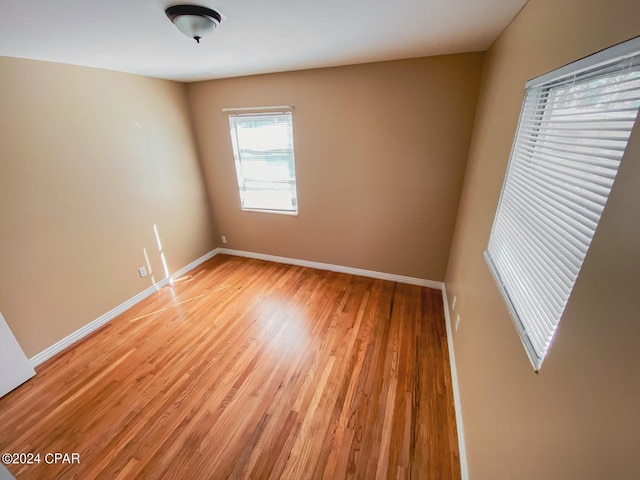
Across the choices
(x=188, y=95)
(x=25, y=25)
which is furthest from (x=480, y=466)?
(x=188, y=95)

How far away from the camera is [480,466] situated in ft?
3.89

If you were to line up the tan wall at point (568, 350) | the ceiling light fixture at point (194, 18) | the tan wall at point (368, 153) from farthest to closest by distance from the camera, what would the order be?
the tan wall at point (368, 153) < the ceiling light fixture at point (194, 18) < the tan wall at point (568, 350)

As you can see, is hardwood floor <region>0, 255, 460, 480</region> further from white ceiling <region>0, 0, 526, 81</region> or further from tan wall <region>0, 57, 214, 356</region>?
white ceiling <region>0, 0, 526, 81</region>

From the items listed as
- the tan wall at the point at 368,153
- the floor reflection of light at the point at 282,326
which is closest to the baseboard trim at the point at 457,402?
→ the tan wall at the point at 368,153

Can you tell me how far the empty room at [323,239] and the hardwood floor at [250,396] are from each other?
15 mm

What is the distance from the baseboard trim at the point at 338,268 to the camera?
9.83ft

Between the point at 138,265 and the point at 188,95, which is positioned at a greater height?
the point at 188,95

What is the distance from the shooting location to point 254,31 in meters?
1.54

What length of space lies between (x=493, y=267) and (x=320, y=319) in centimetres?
162

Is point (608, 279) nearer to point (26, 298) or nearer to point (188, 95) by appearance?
point (26, 298)

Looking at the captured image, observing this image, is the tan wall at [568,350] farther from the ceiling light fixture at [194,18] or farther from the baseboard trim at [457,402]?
the ceiling light fixture at [194,18]

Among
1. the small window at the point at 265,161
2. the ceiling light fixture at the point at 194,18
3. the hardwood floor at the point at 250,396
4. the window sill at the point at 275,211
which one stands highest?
the ceiling light fixture at the point at 194,18

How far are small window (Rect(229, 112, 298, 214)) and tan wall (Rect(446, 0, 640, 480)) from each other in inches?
83.7

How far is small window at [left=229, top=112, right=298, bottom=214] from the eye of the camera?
2984 millimetres
